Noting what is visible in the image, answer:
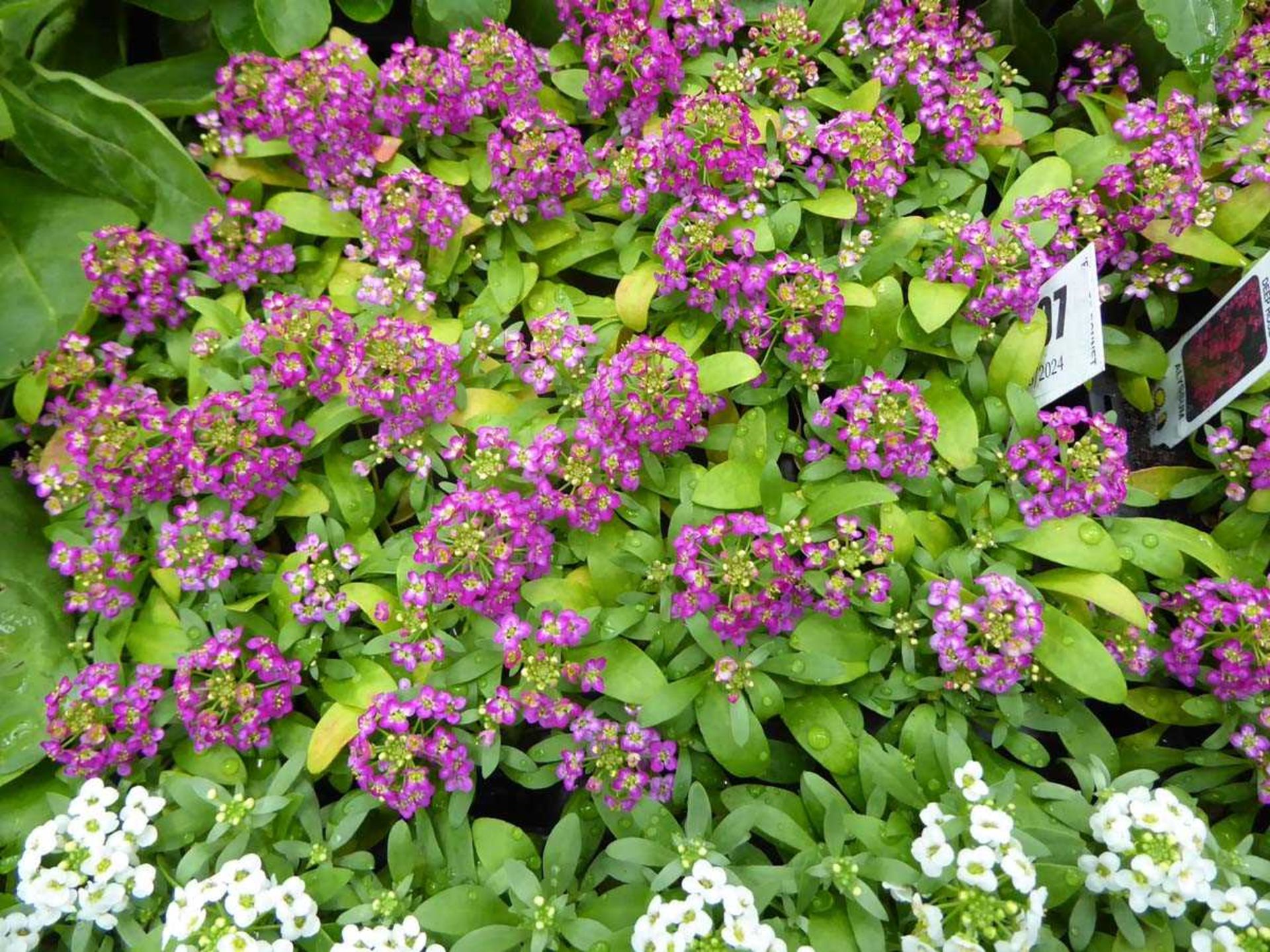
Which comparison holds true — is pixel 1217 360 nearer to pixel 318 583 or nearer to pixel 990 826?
pixel 990 826

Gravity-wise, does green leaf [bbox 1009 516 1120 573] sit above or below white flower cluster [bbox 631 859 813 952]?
above

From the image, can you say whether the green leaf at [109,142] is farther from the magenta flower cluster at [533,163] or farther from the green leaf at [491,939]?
the green leaf at [491,939]

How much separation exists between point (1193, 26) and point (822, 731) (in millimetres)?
2351

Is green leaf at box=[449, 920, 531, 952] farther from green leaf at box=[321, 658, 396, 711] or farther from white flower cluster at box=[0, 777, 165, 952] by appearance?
white flower cluster at box=[0, 777, 165, 952]

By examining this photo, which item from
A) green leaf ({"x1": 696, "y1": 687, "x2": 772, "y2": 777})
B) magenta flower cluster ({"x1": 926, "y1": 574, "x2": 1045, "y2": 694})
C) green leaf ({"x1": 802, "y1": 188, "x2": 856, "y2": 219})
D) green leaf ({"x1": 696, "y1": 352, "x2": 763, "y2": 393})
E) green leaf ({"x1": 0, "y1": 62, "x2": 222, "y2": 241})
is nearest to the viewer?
magenta flower cluster ({"x1": 926, "y1": 574, "x2": 1045, "y2": 694})

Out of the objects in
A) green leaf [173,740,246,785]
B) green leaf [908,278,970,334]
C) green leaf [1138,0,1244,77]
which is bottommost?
green leaf [173,740,246,785]

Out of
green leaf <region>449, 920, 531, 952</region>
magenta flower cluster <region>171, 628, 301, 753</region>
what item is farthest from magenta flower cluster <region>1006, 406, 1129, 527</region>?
magenta flower cluster <region>171, 628, 301, 753</region>

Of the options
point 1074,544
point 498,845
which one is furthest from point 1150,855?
point 498,845

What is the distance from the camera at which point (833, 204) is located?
8.20 ft

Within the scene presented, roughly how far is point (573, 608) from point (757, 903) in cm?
80

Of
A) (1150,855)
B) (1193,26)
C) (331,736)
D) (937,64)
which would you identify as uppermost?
(1193,26)

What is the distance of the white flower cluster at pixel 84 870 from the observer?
6.06 ft

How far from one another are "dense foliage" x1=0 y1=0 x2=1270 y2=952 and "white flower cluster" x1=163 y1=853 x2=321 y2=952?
1 cm

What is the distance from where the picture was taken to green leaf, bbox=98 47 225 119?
2.85 meters
